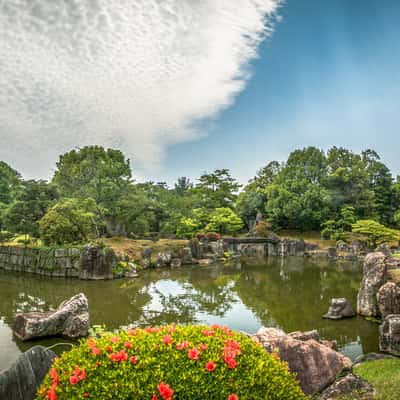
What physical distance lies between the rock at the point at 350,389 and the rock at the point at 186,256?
16589 mm

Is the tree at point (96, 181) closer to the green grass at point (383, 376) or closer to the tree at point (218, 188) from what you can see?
the tree at point (218, 188)

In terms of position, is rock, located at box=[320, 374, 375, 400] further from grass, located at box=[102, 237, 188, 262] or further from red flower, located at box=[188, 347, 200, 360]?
grass, located at box=[102, 237, 188, 262]

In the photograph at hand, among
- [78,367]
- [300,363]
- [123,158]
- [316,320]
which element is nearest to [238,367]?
[78,367]

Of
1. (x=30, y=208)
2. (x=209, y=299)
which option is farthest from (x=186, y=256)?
(x=30, y=208)

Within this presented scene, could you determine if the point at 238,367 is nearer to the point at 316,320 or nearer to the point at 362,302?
the point at 316,320

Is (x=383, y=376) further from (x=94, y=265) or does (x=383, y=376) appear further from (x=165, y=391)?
(x=94, y=265)

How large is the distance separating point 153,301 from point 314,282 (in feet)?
24.9

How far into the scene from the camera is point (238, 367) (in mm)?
2248

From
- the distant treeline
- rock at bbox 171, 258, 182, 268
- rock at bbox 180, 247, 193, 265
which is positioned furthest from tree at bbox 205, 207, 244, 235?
rock at bbox 171, 258, 182, 268

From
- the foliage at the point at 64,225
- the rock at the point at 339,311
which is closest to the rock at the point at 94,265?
the foliage at the point at 64,225

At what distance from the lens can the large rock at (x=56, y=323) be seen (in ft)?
24.2

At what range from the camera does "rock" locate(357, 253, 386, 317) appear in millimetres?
9031

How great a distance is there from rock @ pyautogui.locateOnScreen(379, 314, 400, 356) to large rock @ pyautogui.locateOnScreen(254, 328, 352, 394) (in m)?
2.42

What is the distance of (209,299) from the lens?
1170 centimetres
